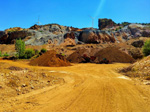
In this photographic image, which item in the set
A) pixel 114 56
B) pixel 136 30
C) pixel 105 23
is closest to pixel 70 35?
pixel 114 56

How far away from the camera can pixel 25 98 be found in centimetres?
494

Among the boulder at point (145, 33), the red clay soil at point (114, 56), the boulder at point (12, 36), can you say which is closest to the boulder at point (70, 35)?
the boulder at point (12, 36)

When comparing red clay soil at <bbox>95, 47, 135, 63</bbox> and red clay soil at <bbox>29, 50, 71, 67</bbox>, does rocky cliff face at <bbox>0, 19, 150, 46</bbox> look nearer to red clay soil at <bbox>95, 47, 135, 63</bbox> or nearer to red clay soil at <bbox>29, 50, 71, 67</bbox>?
red clay soil at <bbox>95, 47, 135, 63</bbox>

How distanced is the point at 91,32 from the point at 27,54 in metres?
30.3

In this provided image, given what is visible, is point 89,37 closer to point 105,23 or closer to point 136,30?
point 136,30

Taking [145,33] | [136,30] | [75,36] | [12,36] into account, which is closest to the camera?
[75,36]

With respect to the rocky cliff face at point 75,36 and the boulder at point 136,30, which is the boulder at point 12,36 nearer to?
the rocky cliff face at point 75,36

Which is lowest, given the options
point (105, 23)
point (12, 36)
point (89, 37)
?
point (89, 37)

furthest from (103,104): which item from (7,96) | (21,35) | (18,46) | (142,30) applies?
(142,30)

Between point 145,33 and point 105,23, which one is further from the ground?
point 105,23

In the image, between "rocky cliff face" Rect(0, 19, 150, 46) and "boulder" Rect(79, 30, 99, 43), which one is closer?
"rocky cliff face" Rect(0, 19, 150, 46)

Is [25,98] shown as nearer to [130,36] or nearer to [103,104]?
[103,104]

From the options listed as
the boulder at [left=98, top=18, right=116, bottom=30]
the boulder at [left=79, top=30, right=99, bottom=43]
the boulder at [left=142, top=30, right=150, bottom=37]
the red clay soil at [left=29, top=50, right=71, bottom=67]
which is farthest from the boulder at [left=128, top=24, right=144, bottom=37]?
the red clay soil at [left=29, top=50, right=71, bottom=67]

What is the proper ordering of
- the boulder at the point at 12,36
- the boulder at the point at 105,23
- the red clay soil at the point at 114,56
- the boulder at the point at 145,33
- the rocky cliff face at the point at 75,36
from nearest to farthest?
the red clay soil at the point at 114,56
the rocky cliff face at the point at 75,36
the boulder at the point at 12,36
the boulder at the point at 145,33
the boulder at the point at 105,23
